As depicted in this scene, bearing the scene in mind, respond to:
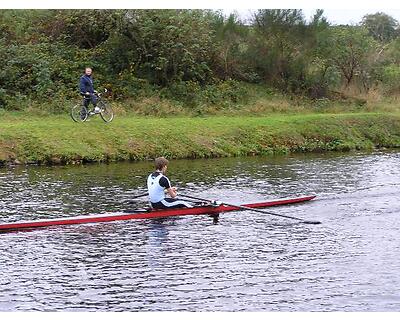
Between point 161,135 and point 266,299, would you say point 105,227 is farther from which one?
point 161,135

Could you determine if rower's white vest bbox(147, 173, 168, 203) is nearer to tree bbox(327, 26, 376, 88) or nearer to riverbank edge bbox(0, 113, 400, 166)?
riverbank edge bbox(0, 113, 400, 166)

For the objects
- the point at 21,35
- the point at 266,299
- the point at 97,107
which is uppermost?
the point at 21,35

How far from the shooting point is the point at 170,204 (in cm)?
2123

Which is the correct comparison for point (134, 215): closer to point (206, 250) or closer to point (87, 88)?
point (206, 250)

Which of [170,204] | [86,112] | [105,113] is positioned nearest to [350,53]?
[105,113]

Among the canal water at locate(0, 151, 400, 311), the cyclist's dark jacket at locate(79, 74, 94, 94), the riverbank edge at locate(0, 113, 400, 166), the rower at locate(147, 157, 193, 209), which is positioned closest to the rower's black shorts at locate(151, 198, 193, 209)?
the rower at locate(147, 157, 193, 209)

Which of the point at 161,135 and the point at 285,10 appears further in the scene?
the point at 285,10

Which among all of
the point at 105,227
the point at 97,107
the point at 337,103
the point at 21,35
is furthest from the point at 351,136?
the point at 105,227

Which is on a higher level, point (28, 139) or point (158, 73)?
point (158, 73)

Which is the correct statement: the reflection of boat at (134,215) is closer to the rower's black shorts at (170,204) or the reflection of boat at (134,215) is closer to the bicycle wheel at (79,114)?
the rower's black shorts at (170,204)

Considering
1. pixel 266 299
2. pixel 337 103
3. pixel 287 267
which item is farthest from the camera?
pixel 337 103

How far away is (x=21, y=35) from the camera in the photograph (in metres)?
45.9

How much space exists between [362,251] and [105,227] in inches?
260

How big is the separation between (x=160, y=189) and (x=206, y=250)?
4.02 m
